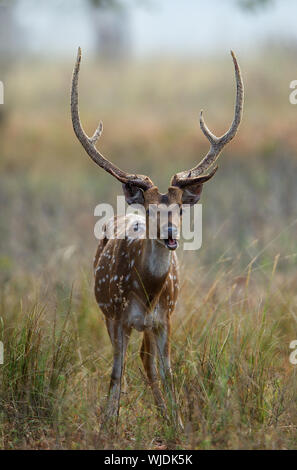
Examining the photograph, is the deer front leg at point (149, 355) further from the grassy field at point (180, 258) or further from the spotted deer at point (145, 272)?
the grassy field at point (180, 258)

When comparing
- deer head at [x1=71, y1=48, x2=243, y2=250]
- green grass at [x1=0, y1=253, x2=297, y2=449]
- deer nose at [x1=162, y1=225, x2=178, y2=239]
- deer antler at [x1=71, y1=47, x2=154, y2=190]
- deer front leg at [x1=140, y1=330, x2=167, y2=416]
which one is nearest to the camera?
green grass at [x1=0, y1=253, x2=297, y2=449]

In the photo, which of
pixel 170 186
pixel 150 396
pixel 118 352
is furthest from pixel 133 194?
pixel 150 396

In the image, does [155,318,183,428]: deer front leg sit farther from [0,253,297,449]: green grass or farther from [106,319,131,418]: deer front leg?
[106,319,131,418]: deer front leg

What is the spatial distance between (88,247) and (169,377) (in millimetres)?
6405

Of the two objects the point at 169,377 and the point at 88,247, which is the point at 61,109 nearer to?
the point at 88,247

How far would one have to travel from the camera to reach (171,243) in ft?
17.5

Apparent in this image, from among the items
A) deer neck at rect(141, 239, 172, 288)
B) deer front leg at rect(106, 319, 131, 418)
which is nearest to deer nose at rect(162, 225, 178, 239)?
deer neck at rect(141, 239, 172, 288)

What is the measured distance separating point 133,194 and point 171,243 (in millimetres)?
634

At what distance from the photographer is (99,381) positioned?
6465mm

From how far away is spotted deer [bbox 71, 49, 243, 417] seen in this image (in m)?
5.67

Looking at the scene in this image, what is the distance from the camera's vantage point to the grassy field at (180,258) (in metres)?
5.45

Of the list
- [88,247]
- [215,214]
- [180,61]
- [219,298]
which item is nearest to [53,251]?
[88,247]

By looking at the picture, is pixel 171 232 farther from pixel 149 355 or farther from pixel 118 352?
pixel 149 355

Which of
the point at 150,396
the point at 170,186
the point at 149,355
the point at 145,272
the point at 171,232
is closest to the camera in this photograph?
the point at 171,232
